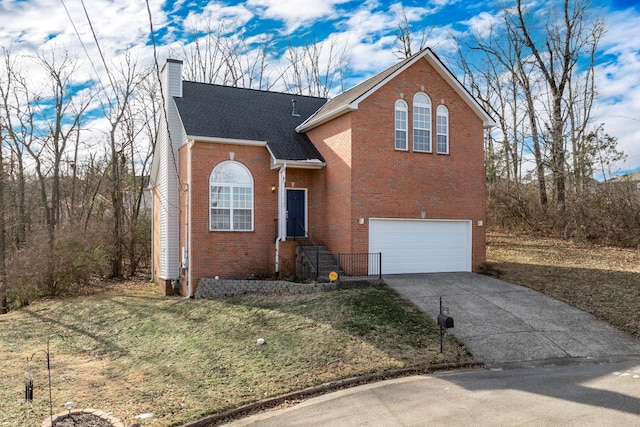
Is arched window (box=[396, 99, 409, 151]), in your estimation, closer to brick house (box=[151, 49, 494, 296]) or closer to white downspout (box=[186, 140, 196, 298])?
brick house (box=[151, 49, 494, 296])

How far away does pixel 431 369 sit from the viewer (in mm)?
8484

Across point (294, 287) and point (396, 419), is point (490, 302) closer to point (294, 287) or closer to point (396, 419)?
point (294, 287)

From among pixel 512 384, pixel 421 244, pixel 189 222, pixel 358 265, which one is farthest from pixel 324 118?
pixel 512 384

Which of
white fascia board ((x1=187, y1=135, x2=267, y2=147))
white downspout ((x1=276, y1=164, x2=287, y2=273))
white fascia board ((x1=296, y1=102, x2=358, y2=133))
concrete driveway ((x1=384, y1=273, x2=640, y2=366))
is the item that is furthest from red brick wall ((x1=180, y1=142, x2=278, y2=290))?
concrete driveway ((x1=384, y1=273, x2=640, y2=366))

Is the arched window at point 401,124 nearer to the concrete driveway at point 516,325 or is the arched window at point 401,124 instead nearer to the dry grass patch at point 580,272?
the concrete driveway at point 516,325

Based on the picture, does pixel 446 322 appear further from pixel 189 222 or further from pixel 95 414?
pixel 189 222

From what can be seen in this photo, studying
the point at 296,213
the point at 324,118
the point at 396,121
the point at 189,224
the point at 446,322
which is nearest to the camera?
the point at 446,322

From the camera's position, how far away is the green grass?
7.63 metres

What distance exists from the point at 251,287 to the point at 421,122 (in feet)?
25.5

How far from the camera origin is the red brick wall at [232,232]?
15.2 m

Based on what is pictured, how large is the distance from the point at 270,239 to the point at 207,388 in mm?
8490

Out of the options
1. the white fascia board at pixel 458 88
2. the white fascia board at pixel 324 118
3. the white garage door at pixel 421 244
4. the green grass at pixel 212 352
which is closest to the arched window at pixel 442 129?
the white fascia board at pixel 458 88

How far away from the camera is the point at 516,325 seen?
10.5 m

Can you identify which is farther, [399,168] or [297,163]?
[297,163]
